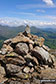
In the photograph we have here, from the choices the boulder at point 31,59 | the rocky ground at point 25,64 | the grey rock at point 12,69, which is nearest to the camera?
the rocky ground at point 25,64

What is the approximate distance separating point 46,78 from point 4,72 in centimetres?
937

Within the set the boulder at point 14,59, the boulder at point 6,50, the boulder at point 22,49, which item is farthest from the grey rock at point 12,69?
the boulder at point 6,50

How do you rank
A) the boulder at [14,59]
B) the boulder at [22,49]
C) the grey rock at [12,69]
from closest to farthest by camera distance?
the grey rock at [12,69]
the boulder at [14,59]
the boulder at [22,49]

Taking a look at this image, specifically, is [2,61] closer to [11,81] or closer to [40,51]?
[11,81]

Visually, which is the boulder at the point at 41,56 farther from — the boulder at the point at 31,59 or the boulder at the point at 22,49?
the boulder at the point at 22,49

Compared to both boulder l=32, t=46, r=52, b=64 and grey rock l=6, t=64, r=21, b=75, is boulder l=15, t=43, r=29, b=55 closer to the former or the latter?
boulder l=32, t=46, r=52, b=64

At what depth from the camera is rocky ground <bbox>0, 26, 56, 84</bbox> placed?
2564 cm

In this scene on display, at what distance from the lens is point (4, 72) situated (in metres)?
27.7

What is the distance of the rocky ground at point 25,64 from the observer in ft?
84.1

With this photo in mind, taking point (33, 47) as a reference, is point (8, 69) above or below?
below

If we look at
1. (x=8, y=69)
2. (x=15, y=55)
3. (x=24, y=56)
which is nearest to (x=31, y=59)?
(x=24, y=56)

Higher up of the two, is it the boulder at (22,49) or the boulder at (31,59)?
the boulder at (22,49)

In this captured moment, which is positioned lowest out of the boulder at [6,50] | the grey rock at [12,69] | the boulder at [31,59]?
the grey rock at [12,69]

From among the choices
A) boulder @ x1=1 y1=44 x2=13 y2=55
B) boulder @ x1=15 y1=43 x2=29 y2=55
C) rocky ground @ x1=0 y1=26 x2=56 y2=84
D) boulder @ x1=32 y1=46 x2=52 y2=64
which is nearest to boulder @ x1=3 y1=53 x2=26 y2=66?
rocky ground @ x1=0 y1=26 x2=56 y2=84
